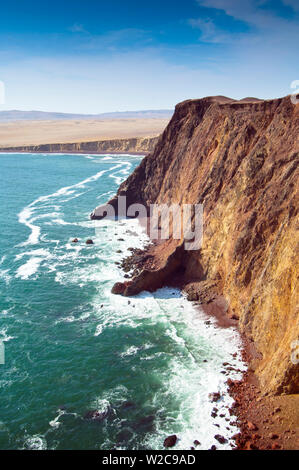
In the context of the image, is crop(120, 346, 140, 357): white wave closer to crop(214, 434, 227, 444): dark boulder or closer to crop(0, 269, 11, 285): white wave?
crop(214, 434, 227, 444): dark boulder

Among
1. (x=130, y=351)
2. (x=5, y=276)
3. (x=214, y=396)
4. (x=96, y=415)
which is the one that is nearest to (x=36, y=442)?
(x=96, y=415)

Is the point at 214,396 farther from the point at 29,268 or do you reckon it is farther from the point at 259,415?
the point at 29,268

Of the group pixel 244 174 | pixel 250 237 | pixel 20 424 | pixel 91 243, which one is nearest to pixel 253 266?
pixel 250 237

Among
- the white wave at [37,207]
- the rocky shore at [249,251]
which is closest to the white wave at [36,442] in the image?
the rocky shore at [249,251]

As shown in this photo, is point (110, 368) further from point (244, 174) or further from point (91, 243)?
point (91, 243)

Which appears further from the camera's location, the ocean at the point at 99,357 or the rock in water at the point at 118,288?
the rock in water at the point at 118,288

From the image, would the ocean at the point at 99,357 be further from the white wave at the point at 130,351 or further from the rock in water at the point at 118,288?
the rock in water at the point at 118,288

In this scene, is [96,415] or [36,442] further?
[96,415]
